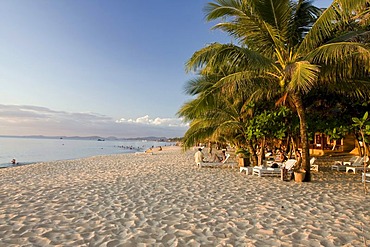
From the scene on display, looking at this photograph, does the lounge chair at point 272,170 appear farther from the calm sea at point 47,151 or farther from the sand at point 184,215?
the calm sea at point 47,151

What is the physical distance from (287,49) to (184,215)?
596 cm

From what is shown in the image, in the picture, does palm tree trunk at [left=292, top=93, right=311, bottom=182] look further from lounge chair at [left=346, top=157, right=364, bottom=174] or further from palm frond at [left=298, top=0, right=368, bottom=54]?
lounge chair at [left=346, top=157, right=364, bottom=174]

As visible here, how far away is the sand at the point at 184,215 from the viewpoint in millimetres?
3646

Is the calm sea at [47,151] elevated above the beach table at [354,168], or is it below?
below

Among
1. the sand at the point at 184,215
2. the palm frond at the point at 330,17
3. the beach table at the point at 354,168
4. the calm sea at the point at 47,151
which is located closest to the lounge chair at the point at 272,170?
the sand at the point at 184,215

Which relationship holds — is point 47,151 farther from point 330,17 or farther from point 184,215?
point 330,17

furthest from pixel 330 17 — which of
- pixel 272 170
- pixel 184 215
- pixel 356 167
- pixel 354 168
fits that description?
pixel 356 167

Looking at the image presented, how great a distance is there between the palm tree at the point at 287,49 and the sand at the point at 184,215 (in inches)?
110

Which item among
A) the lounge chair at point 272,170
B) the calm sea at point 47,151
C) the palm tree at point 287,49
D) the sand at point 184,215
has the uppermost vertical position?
the palm tree at point 287,49

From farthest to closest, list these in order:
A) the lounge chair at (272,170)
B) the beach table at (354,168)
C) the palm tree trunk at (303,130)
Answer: the beach table at (354,168) < the lounge chair at (272,170) < the palm tree trunk at (303,130)

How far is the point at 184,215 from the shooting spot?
15.6ft

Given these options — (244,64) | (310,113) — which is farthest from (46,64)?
(310,113)

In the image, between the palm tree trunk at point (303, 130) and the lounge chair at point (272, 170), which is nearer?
the palm tree trunk at point (303, 130)

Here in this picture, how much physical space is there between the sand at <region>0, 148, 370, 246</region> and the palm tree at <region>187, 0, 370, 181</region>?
2.80 metres
